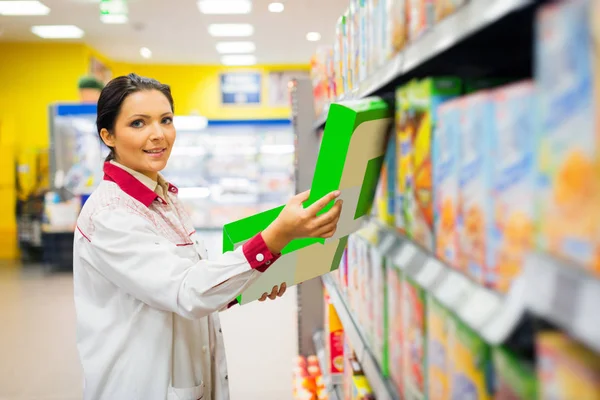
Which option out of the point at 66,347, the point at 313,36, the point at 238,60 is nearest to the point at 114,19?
the point at 313,36

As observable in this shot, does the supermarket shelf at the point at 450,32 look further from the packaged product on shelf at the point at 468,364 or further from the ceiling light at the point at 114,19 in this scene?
the ceiling light at the point at 114,19

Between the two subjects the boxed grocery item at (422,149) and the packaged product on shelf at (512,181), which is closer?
the packaged product on shelf at (512,181)

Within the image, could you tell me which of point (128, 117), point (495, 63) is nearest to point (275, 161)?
point (128, 117)

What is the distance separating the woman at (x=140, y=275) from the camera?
146cm

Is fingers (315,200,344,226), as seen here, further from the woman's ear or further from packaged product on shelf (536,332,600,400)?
the woman's ear

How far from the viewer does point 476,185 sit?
81 centimetres

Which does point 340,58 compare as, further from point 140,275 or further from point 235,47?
point 235,47

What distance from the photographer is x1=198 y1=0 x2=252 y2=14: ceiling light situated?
8258mm

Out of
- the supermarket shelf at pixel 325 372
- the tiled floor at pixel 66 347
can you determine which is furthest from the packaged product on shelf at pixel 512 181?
the tiled floor at pixel 66 347

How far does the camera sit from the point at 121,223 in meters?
1.53

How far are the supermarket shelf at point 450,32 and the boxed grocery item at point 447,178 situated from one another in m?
0.10

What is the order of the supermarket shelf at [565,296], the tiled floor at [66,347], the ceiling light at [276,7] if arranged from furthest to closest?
the ceiling light at [276,7]
the tiled floor at [66,347]
the supermarket shelf at [565,296]

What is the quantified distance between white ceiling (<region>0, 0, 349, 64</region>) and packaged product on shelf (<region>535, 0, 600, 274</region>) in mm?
8172

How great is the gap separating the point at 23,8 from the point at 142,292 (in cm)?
819
